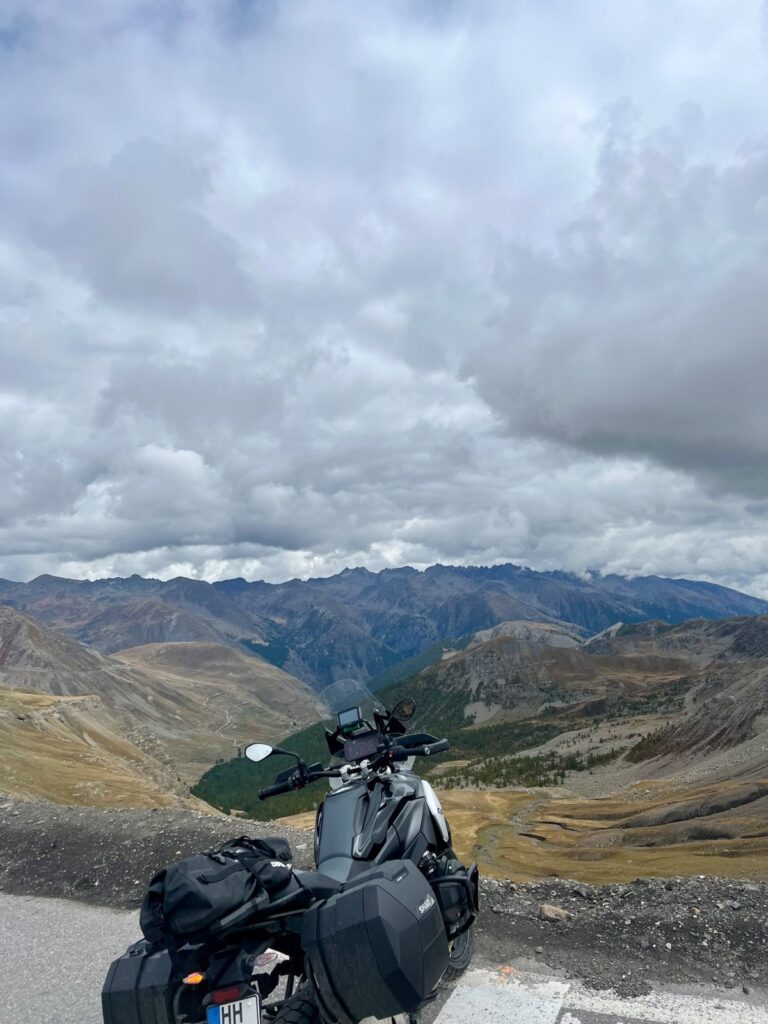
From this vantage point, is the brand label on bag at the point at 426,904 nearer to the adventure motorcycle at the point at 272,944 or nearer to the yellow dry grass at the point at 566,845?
the adventure motorcycle at the point at 272,944

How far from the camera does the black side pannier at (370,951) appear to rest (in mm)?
3762

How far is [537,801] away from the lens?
63.3 metres

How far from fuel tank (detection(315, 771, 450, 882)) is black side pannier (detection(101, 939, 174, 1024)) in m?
1.51

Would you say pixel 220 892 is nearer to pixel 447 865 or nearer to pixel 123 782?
pixel 447 865

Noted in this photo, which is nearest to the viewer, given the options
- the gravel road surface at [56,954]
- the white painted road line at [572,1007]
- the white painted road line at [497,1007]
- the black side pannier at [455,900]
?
the black side pannier at [455,900]

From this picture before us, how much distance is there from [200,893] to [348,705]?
4400mm

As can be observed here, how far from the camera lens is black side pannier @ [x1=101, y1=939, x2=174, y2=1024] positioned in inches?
148

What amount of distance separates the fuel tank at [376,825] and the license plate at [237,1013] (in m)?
1.34

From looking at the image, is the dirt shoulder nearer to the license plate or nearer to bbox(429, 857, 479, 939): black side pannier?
bbox(429, 857, 479, 939): black side pannier

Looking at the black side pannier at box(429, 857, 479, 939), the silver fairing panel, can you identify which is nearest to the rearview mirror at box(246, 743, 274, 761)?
the silver fairing panel

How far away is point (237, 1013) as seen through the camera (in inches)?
146

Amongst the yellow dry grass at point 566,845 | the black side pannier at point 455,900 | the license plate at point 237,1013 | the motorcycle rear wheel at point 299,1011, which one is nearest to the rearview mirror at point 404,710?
the black side pannier at point 455,900

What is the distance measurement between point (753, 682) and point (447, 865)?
102 metres

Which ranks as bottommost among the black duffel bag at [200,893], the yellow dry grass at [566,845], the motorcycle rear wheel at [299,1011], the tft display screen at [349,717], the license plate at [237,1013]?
the yellow dry grass at [566,845]
